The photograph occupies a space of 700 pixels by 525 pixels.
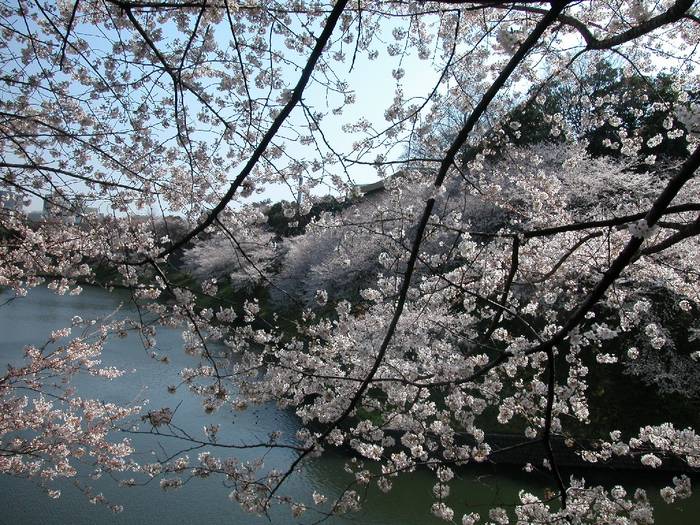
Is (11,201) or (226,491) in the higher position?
(11,201)

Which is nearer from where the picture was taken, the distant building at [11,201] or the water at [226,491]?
the distant building at [11,201]

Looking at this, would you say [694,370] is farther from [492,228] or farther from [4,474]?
[4,474]

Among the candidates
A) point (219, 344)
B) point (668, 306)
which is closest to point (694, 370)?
point (668, 306)

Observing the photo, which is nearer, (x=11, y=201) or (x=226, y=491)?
(x=11, y=201)

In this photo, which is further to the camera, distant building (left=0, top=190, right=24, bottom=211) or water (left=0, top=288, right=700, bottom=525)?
water (left=0, top=288, right=700, bottom=525)

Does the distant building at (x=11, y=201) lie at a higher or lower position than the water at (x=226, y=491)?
higher

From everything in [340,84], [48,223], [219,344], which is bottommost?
[340,84]

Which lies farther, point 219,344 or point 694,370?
point 219,344

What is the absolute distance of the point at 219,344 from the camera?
543 inches

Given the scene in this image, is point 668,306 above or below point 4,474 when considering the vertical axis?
above

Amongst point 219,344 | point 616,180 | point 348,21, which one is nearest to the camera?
point 348,21

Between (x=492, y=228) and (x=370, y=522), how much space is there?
7981mm

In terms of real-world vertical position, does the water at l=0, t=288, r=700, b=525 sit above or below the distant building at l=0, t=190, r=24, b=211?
below

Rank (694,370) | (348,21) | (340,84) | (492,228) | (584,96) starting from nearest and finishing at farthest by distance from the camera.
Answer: (340,84) → (348,21) → (584,96) → (694,370) → (492,228)
